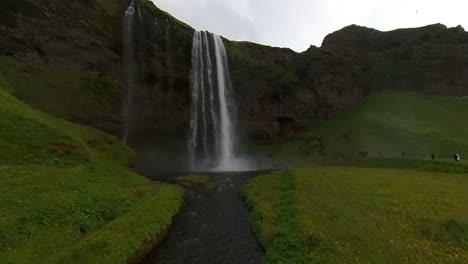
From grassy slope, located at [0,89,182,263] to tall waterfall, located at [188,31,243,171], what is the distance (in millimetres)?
36544

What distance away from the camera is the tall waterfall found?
74.9 meters

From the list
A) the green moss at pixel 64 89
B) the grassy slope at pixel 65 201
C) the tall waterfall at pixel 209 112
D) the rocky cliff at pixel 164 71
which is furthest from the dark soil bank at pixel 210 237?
the tall waterfall at pixel 209 112

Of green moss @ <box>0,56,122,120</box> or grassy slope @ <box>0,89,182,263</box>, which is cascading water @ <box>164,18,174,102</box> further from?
grassy slope @ <box>0,89,182,263</box>

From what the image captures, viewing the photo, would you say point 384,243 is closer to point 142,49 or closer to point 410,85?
point 142,49

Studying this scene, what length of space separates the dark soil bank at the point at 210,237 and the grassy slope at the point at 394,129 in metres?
54.7

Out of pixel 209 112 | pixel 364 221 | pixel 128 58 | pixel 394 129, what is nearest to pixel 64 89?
pixel 128 58

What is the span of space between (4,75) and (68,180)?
3516cm

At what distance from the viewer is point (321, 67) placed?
103000 millimetres

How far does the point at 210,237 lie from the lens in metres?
22.1

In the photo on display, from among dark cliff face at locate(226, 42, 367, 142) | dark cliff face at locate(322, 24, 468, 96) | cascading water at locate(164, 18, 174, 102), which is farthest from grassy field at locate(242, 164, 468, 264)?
dark cliff face at locate(322, 24, 468, 96)

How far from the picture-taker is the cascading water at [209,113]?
74938mm


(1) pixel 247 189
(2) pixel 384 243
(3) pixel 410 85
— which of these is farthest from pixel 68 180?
(3) pixel 410 85

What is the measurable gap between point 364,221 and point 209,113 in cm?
5976

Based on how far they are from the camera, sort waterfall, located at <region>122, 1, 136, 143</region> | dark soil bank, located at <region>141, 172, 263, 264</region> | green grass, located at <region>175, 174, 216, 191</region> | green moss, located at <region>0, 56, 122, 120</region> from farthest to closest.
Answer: waterfall, located at <region>122, 1, 136, 143</region> → green moss, located at <region>0, 56, 122, 120</region> → green grass, located at <region>175, 174, 216, 191</region> → dark soil bank, located at <region>141, 172, 263, 264</region>
